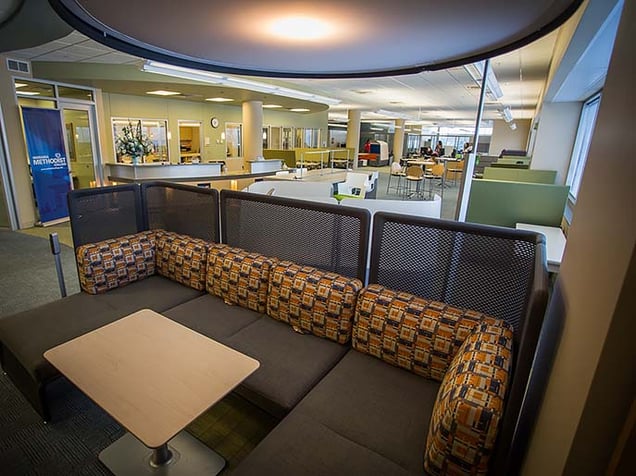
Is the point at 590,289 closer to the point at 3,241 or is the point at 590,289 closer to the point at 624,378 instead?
the point at 624,378

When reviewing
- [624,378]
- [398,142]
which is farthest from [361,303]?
[398,142]

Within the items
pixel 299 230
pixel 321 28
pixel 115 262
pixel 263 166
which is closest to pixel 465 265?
pixel 299 230

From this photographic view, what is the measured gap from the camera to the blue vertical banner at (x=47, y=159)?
568 centimetres

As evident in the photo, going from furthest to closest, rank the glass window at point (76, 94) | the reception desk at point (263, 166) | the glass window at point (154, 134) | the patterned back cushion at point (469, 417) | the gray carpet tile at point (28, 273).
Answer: the glass window at point (154, 134), the reception desk at point (263, 166), the glass window at point (76, 94), the gray carpet tile at point (28, 273), the patterned back cushion at point (469, 417)

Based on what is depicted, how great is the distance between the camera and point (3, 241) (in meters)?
5.09

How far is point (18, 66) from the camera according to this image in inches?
212

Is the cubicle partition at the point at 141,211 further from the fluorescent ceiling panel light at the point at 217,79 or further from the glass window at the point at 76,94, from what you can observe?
the glass window at the point at 76,94

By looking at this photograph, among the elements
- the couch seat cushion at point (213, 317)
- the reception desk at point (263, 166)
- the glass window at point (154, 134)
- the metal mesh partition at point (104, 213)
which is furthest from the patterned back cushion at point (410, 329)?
the glass window at point (154, 134)

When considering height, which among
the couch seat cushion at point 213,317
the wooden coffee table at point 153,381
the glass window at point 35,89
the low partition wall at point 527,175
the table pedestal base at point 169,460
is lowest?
the table pedestal base at point 169,460

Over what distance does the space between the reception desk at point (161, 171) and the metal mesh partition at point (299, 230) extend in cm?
403

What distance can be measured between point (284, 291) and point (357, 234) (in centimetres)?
60

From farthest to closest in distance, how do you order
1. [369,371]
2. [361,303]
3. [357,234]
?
1. [357,234]
2. [361,303]
3. [369,371]

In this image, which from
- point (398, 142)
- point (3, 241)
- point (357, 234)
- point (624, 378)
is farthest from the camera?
point (398, 142)

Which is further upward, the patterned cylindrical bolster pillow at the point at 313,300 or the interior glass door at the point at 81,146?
the interior glass door at the point at 81,146
